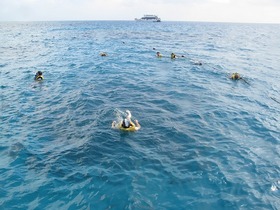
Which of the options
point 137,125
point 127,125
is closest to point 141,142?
point 127,125

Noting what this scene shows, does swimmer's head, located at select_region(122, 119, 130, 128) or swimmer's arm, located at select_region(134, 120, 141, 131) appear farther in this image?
swimmer's arm, located at select_region(134, 120, 141, 131)

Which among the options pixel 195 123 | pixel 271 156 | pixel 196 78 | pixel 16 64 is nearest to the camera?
pixel 271 156

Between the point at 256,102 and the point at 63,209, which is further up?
the point at 63,209

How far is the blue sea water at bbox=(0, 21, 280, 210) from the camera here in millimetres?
11797

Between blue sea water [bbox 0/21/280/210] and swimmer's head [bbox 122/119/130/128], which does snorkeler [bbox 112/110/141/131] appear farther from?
blue sea water [bbox 0/21/280/210]

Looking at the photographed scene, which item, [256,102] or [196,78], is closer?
[256,102]

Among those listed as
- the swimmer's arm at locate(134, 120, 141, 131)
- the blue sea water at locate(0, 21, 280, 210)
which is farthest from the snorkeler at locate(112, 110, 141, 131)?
the blue sea water at locate(0, 21, 280, 210)

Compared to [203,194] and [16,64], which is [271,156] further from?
[16,64]

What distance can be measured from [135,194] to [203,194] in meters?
3.15

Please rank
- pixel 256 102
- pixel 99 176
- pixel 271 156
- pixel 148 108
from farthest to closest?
pixel 256 102 → pixel 148 108 → pixel 271 156 → pixel 99 176

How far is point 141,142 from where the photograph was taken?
1620 cm

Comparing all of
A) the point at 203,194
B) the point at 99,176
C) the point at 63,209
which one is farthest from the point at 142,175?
the point at 63,209

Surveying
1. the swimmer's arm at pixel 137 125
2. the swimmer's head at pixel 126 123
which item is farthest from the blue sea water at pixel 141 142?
the swimmer's head at pixel 126 123

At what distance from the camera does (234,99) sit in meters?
24.7
